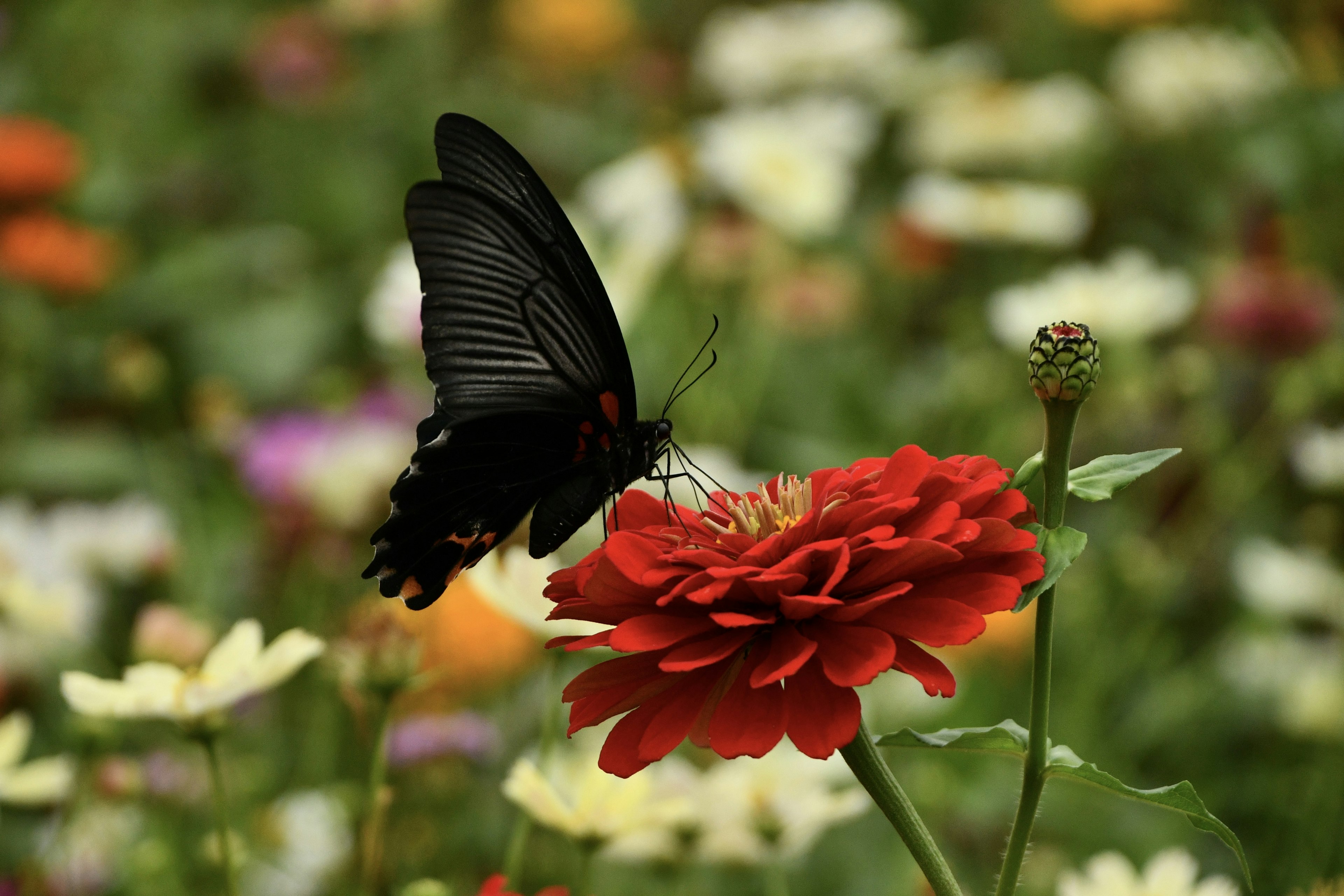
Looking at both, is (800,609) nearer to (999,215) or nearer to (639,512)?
(639,512)

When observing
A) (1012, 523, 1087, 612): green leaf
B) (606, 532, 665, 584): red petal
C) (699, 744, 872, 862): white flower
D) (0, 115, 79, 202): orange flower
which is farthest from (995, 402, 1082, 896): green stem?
(0, 115, 79, 202): orange flower

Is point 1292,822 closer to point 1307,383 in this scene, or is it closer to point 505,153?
point 1307,383

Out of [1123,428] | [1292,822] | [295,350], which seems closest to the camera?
[1292,822]

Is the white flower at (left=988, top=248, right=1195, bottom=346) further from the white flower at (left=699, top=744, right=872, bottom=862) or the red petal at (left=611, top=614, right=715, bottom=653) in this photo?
the red petal at (left=611, top=614, right=715, bottom=653)

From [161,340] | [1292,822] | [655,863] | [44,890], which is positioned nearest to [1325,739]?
[1292,822]

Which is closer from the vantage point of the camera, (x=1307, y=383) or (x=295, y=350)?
(x=1307, y=383)
